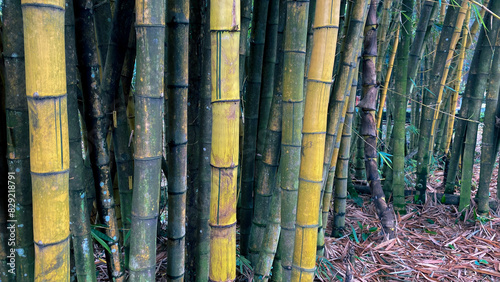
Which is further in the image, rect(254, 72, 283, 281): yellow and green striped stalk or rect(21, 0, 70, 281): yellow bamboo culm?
rect(254, 72, 283, 281): yellow and green striped stalk

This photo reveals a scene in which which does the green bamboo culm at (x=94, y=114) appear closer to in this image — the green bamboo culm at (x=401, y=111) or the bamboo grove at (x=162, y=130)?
the bamboo grove at (x=162, y=130)

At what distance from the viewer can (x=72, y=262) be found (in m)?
1.33

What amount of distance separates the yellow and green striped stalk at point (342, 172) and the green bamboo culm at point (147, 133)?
3.89 feet

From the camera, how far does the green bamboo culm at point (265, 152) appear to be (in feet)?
4.87

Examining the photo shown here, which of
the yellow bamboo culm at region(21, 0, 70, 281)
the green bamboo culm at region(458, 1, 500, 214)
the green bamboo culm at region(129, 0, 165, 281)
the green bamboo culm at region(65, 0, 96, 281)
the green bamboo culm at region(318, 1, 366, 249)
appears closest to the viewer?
the yellow bamboo culm at region(21, 0, 70, 281)

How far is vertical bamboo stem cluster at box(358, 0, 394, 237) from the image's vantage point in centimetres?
198

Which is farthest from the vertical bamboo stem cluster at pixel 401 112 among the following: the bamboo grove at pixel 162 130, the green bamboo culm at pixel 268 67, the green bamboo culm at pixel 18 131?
the green bamboo culm at pixel 18 131

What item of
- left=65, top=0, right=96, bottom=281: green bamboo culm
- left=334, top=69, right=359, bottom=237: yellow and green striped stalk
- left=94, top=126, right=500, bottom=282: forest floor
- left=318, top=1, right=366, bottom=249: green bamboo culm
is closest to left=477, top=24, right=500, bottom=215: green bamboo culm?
left=94, top=126, right=500, bottom=282: forest floor

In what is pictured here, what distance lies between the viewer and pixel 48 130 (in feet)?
2.58

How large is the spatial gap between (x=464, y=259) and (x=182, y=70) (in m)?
2.08

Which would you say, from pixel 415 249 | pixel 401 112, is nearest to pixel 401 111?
pixel 401 112

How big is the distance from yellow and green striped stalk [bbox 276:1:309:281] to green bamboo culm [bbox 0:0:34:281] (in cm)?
73

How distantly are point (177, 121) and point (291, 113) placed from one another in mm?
363

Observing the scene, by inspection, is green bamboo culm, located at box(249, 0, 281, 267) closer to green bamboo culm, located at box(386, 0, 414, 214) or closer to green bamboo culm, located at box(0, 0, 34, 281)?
green bamboo culm, located at box(0, 0, 34, 281)
